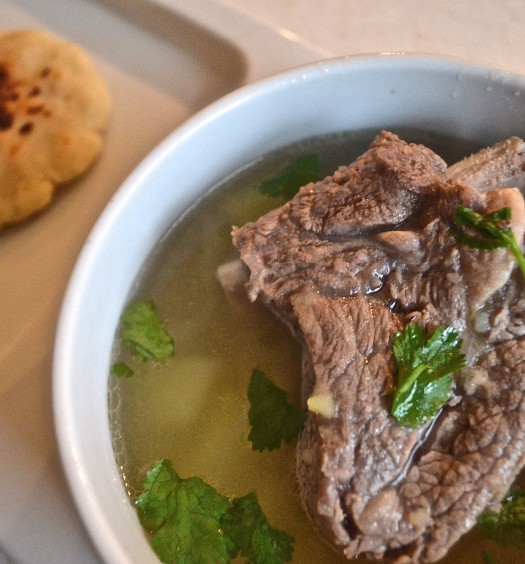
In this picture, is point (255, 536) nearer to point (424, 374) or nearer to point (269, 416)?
point (269, 416)

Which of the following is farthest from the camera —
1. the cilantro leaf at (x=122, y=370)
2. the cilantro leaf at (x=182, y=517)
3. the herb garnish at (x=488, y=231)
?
the cilantro leaf at (x=122, y=370)

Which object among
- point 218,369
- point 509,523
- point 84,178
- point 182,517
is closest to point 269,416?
point 218,369

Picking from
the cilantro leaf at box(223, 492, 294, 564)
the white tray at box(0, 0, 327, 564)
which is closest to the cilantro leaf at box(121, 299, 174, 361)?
the white tray at box(0, 0, 327, 564)

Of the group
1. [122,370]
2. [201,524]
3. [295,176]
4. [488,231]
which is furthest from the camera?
[295,176]

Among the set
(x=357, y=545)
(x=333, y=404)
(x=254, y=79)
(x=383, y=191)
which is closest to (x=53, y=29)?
(x=254, y=79)

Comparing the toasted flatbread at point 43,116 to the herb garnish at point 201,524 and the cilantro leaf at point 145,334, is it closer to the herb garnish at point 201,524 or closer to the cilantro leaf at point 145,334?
the cilantro leaf at point 145,334

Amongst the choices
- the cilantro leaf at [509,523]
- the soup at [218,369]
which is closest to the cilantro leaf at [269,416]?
the soup at [218,369]
